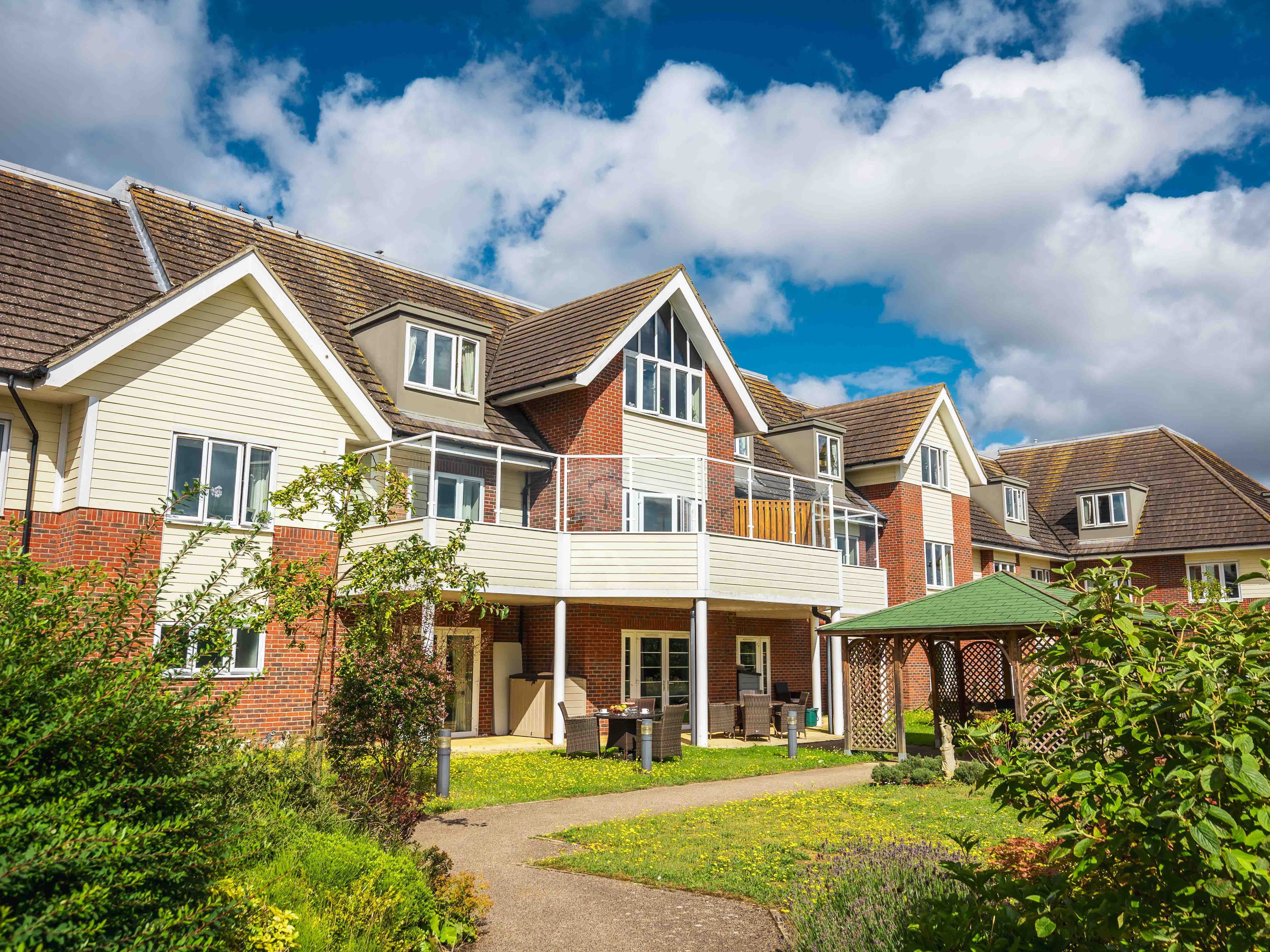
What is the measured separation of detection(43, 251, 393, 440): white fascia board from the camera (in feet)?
48.3

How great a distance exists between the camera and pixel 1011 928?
454 centimetres

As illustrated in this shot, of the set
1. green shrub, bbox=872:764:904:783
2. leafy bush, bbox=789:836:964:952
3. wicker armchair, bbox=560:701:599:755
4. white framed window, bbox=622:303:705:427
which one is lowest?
green shrub, bbox=872:764:904:783

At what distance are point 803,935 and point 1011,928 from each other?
214 centimetres

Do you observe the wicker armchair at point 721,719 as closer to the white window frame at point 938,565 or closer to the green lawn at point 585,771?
the green lawn at point 585,771

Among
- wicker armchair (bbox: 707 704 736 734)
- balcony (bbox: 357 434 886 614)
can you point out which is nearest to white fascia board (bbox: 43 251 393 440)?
balcony (bbox: 357 434 886 614)

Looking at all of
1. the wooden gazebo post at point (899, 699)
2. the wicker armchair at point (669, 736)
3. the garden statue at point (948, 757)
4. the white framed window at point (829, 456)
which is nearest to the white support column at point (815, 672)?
the wooden gazebo post at point (899, 699)

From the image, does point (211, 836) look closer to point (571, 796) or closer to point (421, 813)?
point (421, 813)

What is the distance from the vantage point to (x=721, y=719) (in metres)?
21.2

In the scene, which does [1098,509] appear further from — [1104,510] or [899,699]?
[899,699]

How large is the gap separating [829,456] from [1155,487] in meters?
16.5

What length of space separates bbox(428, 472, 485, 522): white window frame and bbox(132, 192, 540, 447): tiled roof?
99 centimetres

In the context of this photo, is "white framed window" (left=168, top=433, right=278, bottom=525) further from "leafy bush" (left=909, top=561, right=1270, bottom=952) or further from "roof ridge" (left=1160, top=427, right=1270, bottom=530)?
"roof ridge" (left=1160, top=427, right=1270, bottom=530)

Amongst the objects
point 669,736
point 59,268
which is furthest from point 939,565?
point 59,268

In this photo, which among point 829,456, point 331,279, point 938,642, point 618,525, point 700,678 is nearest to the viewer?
point 700,678
